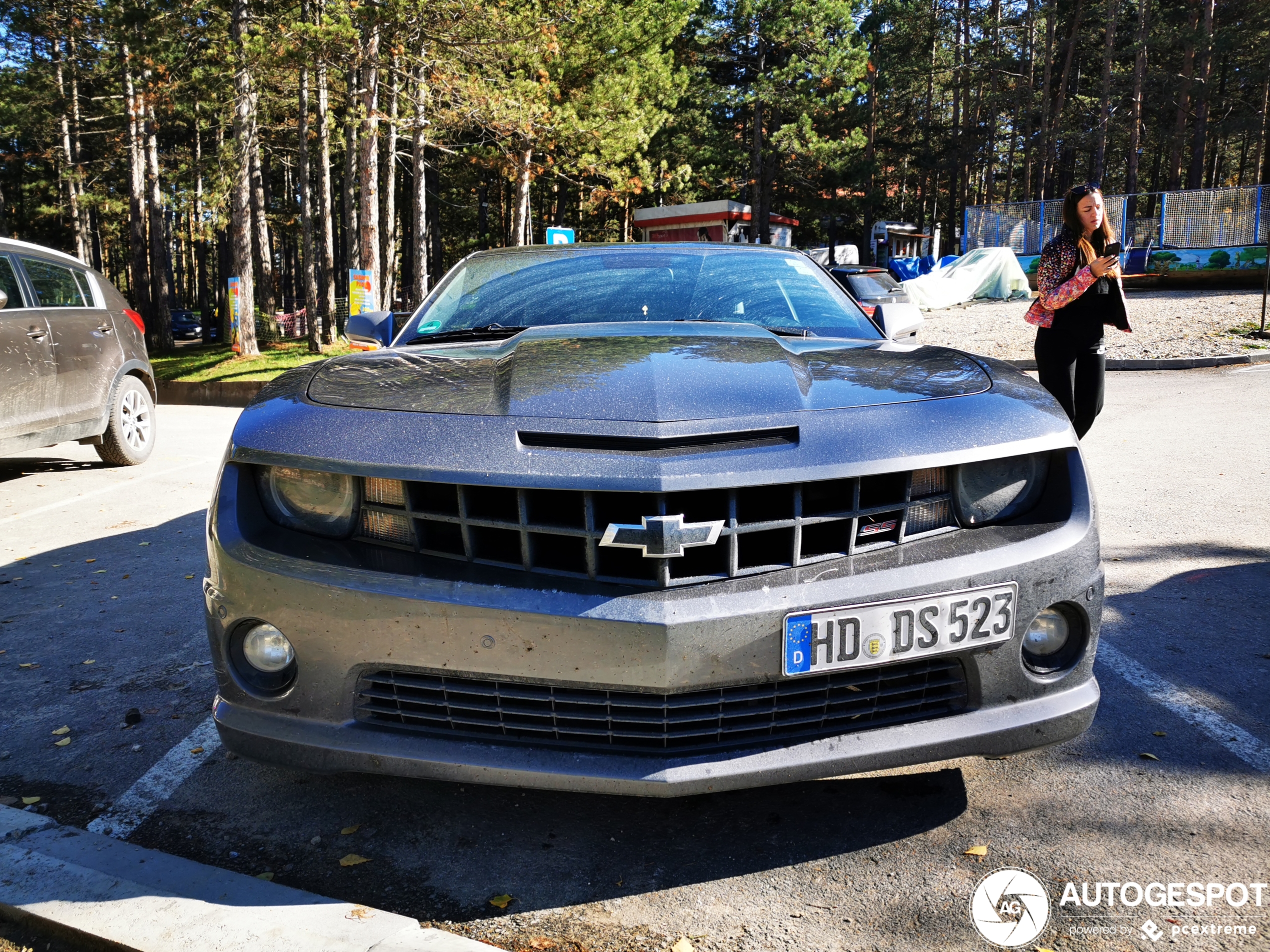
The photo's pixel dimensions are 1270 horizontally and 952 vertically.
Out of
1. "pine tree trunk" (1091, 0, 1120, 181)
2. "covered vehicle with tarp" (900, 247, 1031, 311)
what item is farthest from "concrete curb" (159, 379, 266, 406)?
"pine tree trunk" (1091, 0, 1120, 181)

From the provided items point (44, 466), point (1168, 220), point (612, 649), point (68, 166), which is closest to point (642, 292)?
point (612, 649)

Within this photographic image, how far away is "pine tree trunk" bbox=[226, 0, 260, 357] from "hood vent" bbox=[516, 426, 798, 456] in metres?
19.7

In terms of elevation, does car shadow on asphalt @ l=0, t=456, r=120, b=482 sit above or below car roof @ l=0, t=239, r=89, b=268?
below

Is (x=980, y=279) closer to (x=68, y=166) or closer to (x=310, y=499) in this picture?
(x=310, y=499)

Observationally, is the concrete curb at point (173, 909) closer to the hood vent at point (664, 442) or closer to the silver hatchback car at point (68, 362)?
the hood vent at point (664, 442)

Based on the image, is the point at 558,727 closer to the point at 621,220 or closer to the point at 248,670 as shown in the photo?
the point at 248,670

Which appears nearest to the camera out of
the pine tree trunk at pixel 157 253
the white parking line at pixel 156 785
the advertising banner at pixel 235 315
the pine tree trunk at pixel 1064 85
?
the white parking line at pixel 156 785

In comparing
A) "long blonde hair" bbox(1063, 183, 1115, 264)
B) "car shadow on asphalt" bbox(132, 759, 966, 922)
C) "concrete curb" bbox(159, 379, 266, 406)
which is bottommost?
"concrete curb" bbox(159, 379, 266, 406)

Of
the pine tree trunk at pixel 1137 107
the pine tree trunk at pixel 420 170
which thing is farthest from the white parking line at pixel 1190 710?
the pine tree trunk at pixel 1137 107

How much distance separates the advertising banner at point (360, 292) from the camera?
15750 mm

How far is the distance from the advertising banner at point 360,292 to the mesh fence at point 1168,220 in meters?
19.8

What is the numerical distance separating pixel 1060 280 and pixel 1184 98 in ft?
112

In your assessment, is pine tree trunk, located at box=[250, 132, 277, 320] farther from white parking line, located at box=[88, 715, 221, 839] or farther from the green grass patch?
white parking line, located at box=[88, 715, 221, 839]

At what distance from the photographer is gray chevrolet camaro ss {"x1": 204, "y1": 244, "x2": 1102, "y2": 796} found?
6.30 ft
